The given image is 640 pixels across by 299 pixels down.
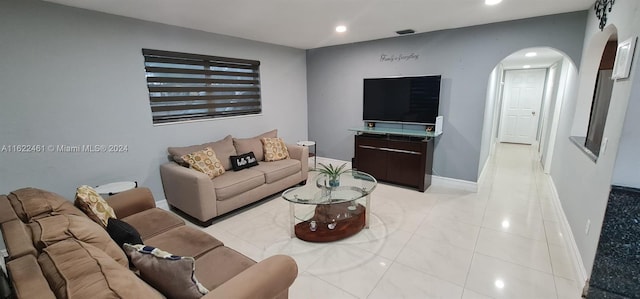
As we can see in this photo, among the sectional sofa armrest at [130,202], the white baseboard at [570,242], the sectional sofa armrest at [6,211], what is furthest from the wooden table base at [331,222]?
the sectional sofa armrest at [6,211]

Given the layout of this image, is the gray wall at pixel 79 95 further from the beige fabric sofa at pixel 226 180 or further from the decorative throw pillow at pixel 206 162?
the decorative throw pillow at pixel 206 162

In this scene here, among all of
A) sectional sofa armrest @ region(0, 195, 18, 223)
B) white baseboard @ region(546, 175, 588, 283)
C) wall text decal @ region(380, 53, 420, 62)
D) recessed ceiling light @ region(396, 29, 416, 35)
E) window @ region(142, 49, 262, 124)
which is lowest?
white baseboard @ region(546, 175, 588, 283)

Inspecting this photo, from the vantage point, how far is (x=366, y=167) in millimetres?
4422

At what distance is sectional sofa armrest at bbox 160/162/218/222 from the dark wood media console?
237 centimetres

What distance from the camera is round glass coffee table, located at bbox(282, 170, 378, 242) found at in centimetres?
271

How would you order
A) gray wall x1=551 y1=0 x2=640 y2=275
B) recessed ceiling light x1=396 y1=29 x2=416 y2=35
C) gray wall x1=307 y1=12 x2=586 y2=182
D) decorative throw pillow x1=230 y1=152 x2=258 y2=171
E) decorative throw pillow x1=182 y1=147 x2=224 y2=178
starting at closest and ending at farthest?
gray wall x1=551 y1=0 x2=640 y2=275 → decorative throw pillow x1=182 y1=147 x2=224 y2=178 → gray wall x1=307 y1=12 x2=586 y2=182 → decorative throw pillow x1=230 y1=152 x2=258 y2=171 → recessed ceiling light x1=396 y1=29 x2=416 y2=35

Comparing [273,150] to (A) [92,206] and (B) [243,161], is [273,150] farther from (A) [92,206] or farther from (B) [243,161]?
(A) [92,206]

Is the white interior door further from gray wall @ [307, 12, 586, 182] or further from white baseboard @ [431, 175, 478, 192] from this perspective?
white baseboard @ [431, 175, 478, 192]

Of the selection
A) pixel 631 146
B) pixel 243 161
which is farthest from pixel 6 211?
pixel 631 146

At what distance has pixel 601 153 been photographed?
2.00 metres

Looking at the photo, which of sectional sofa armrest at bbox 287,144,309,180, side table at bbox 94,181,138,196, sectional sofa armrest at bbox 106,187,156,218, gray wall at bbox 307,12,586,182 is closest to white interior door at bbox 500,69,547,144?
gray wall at bbox 307,12,586,182

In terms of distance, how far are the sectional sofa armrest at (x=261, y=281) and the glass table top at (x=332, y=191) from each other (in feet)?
3.79

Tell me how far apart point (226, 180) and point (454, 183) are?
3286 mm

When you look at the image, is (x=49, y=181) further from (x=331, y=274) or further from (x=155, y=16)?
(x=331, y=274)
